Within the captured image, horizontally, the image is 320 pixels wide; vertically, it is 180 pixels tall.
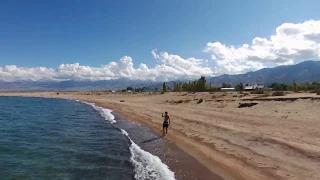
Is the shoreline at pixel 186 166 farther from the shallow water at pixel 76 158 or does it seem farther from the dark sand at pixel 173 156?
the shallow water at pixel 76 158

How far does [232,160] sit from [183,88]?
427ft

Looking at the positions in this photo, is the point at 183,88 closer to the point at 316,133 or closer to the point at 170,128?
the point at 170,128

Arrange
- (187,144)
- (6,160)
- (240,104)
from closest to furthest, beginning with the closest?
1. (6,160)
2. (187,144)
3. (240,104)

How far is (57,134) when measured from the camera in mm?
30797

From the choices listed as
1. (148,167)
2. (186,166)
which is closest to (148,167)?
(148,167)

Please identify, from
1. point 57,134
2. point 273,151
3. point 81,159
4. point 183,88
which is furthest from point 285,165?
point 183,88

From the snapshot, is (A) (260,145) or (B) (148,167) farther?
(A) (260,145)

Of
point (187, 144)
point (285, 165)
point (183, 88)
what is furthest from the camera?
point (183, 88)

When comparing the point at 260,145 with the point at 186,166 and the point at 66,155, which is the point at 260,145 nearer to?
the point at 186,166

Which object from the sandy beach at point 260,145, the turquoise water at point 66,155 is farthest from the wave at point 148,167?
the sandy beach at point 260,145

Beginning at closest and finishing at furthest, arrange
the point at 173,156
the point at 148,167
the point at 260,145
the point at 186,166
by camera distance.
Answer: the point at 186,166
the point at 148,167
the point at 173,156
the point at 260,145

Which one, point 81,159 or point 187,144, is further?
point 187,144

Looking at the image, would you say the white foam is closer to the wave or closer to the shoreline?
the wave

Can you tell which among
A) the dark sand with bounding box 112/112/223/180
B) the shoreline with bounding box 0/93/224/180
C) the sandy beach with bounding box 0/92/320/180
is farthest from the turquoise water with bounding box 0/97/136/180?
the sandy beach with bounding box 0/92/320/180
